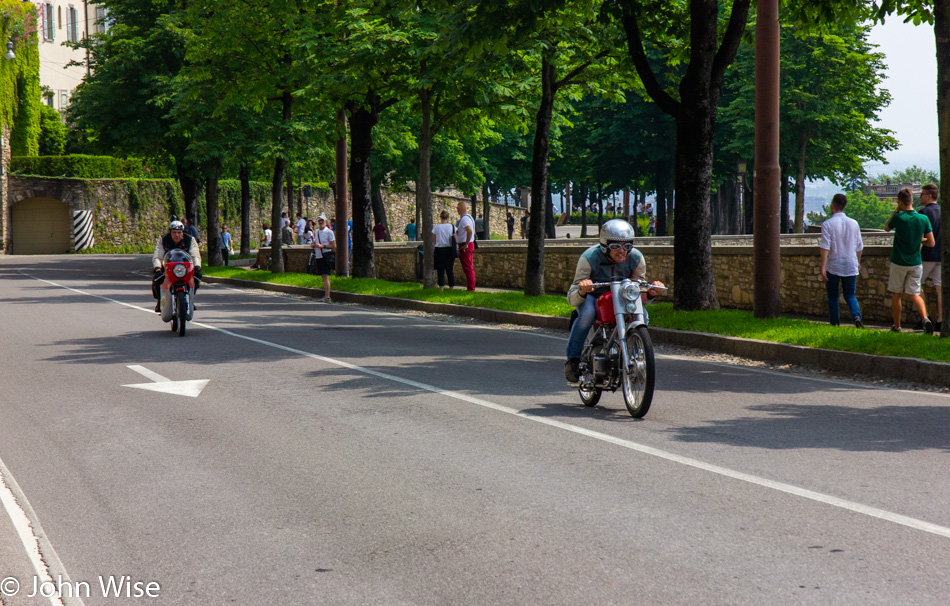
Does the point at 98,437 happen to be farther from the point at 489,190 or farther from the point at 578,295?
the point at 489,190

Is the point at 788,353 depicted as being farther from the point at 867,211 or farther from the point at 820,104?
the point at 867,211

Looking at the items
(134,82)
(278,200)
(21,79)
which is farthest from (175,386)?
(21,79)

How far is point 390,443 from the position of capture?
720 centimetres

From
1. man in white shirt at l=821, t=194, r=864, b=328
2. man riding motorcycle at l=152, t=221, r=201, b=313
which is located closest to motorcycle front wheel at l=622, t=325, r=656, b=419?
man in white shirt at l=821, t=194, r=864, b=328

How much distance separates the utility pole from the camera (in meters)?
13.8

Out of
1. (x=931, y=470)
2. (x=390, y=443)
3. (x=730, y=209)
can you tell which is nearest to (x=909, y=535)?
(x=931, y=470)

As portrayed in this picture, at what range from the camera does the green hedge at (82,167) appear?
58938 mm

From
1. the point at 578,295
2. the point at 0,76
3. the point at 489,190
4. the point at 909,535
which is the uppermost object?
the point at 0,76

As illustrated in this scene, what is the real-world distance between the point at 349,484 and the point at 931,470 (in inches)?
137

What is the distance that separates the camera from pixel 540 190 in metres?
20.0

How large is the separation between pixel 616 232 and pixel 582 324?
82 cm

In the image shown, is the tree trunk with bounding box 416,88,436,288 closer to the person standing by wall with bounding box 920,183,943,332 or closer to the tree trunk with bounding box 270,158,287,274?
the tree trunk with bounding box 270,158,287,274

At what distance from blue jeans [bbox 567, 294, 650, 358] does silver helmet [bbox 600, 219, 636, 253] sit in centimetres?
50

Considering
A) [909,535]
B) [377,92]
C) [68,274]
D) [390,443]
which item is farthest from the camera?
[68,274]
